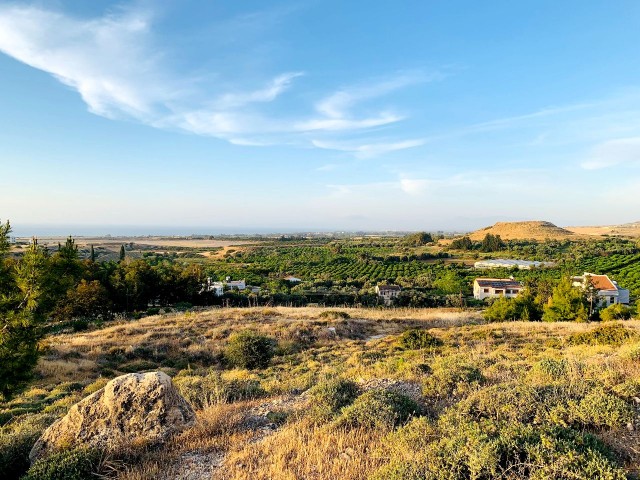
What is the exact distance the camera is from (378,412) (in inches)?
209

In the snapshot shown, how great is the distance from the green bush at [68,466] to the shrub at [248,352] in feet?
39.7

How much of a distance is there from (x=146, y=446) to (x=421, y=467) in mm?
3945

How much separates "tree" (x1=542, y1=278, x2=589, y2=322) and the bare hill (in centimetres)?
11856

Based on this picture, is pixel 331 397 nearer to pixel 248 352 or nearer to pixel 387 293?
pixel 248 352

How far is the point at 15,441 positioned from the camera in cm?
557

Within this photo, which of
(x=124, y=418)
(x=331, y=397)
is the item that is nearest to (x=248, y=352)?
(x=331, y=397)

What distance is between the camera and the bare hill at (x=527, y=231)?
137m

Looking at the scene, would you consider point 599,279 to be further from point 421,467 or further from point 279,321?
point 421,467

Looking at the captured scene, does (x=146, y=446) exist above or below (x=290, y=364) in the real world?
above

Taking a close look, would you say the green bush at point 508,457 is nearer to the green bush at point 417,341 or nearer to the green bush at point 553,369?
the green bush at point 553,369

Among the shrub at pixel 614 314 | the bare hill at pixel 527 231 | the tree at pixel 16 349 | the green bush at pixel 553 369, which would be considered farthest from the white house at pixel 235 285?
the bare hill at pixel 527 231

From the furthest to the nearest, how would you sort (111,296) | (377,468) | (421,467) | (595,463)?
(111,296), (377,468), (421,467), (595,463)

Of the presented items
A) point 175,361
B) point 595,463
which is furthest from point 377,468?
point 175,361

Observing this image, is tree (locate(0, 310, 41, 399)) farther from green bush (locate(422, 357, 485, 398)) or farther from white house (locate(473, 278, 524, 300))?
white house (locate(473, 278, 524, 300))
